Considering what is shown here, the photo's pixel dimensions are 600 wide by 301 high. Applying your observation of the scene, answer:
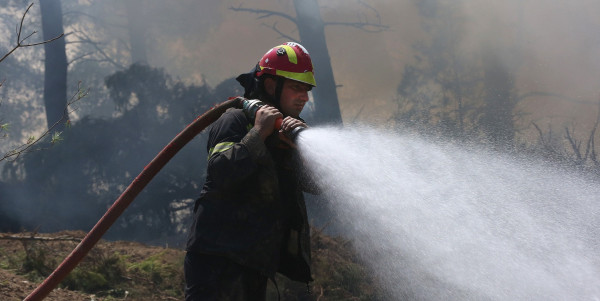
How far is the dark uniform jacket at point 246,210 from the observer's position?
2.78 m

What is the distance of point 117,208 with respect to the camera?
343 cm

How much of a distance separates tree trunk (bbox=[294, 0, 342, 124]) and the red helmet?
1034cm

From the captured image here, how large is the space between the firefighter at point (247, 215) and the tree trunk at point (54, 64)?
12403 millimetres

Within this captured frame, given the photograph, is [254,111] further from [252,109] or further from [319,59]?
[319,59]

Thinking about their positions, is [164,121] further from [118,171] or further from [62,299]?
[62,299]

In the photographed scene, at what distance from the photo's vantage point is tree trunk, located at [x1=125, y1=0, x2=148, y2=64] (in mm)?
15258

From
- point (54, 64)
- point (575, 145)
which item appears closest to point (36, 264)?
point (54, 64)

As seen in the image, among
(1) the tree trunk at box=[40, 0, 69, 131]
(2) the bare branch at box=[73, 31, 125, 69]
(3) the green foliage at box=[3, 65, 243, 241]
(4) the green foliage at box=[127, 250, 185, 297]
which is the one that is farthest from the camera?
(2) the bare branch at box=[73, 31, 125, 69]

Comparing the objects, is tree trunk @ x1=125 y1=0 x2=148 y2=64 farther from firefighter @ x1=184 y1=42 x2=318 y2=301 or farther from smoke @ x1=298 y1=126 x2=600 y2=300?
firefighter @ x1=184 y1=42 x2=318 y2=301

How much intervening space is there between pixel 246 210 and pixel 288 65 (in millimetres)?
966

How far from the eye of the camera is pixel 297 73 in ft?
10.8

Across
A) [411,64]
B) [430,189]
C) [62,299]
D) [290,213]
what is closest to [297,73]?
[290,213]

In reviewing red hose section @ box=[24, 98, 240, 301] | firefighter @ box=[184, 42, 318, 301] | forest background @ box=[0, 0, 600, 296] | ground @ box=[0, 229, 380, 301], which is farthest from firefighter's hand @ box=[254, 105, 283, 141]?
forest background @ box=[0, 0, 600, 296]

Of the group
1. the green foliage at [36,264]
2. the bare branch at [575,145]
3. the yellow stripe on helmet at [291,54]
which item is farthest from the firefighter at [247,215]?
the bare branch at [575,145]
